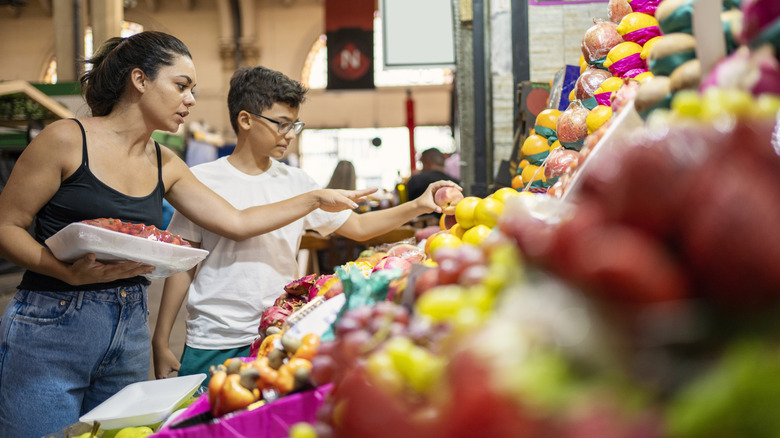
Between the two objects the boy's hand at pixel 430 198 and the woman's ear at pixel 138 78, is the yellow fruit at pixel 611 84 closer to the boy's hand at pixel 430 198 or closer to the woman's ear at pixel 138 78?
the boy's hand at pixel 430 198

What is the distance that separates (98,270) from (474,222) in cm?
107

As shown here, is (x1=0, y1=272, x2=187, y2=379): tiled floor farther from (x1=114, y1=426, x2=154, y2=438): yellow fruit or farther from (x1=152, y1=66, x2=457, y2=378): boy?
(x1=114, y1=426, x2=154, y2=438): yellow fruit

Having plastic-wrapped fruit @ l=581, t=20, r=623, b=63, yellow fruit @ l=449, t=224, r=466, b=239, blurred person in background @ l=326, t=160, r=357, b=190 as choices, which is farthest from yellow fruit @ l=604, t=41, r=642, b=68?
blurred person in background @ l=326, t=160, r=357, b=190

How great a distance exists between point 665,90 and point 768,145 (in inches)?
10.7

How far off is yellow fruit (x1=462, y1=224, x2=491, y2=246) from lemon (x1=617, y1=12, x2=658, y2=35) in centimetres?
102

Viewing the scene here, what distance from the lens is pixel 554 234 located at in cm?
54

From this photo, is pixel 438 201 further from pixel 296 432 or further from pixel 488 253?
pixel 296 432

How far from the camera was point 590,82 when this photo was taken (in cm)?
212

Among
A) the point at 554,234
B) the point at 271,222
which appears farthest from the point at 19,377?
the point at 554,234

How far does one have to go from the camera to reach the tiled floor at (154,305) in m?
5.10

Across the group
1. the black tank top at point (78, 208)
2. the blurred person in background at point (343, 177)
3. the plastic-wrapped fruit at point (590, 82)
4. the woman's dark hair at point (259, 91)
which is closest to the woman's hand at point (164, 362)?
the black tank top at point (78, 208)

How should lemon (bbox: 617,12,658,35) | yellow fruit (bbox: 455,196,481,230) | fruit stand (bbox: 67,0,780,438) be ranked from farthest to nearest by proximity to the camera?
lemon (bbox: 617,12,658,35), yellow fruit (bbox: 455,196,481,230), fruit stand (bbox: 67,0,780,438)

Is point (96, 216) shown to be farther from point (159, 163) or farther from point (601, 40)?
point (601, 40)

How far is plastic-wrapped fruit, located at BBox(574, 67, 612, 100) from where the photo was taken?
210 cm
